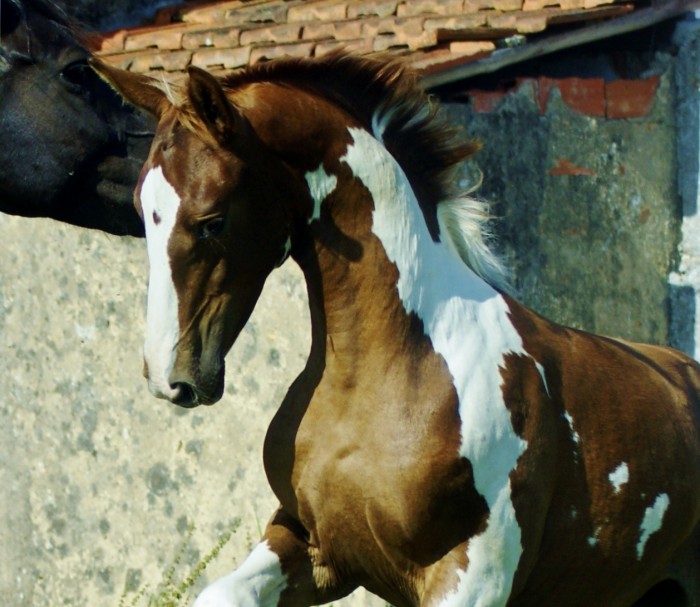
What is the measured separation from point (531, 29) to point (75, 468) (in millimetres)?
3508

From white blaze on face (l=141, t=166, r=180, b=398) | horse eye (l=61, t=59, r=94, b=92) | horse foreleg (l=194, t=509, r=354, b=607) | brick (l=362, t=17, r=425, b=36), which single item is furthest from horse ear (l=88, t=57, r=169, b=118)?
brick (l=362, t=17, r=425, b=36)

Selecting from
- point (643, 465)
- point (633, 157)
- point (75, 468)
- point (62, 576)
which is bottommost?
point (62, 576)

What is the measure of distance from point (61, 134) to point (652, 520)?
114 inches

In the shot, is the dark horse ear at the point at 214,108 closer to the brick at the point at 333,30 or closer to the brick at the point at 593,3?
the brick at the point at 333,30

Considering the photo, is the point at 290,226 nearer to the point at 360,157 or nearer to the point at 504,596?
the point at 360,157

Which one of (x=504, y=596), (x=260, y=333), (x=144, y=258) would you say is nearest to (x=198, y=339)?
(x=504, y=596)

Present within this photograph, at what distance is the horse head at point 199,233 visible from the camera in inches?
150

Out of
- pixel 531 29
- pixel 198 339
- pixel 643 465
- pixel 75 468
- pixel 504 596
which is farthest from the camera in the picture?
pixel 75 468

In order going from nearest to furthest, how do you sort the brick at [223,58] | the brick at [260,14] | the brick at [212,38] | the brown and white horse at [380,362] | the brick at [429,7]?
the brown and white horse at [380,362] < the brick at [429,7] < the brick at [223,58] < the brick at [212,38] < the brick at [260,14]

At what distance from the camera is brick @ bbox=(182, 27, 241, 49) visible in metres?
8.15

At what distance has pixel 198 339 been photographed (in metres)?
3.84

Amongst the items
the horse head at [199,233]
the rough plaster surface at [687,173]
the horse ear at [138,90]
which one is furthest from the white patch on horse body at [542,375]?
the rough plaster surface at [687,173]

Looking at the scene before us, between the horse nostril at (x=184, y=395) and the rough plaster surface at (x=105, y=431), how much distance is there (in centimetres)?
313

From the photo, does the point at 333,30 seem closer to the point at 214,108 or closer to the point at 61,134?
the point at 61,134
